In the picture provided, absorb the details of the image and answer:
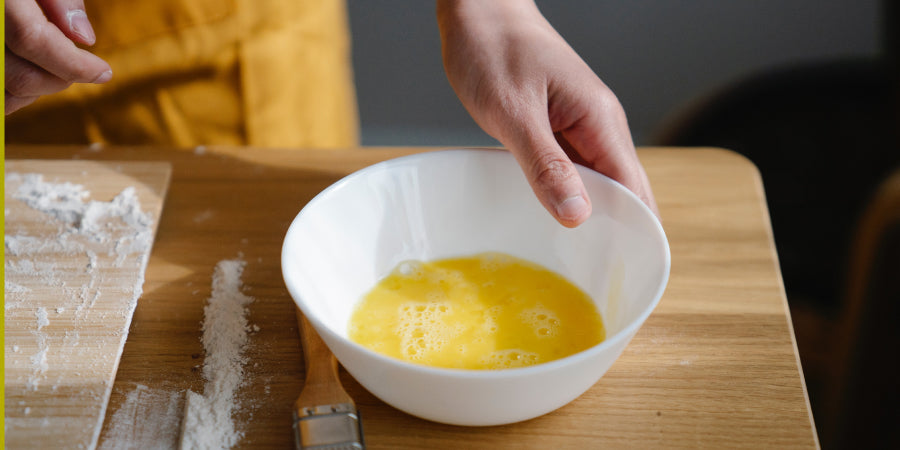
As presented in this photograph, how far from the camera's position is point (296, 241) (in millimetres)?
673

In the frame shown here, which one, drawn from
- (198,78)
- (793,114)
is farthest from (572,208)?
(793,114)

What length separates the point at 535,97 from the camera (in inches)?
30.5

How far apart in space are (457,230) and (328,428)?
286mm

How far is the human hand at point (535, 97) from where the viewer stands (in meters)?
0.74

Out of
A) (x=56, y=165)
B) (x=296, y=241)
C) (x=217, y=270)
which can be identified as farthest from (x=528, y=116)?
(x=56, y=165)

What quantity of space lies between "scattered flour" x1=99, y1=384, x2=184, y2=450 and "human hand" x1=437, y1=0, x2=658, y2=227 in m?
0.39

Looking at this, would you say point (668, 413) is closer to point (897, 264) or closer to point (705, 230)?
point (705, 230)

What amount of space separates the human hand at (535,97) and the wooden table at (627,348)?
136 millimetres

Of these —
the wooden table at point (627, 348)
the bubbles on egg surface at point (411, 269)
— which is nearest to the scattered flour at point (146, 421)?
the wooden table at point (627, 348)

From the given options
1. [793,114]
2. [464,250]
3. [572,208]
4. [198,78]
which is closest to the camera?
[572,208]

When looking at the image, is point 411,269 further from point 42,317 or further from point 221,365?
point 42,317

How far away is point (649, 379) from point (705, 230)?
27 cm

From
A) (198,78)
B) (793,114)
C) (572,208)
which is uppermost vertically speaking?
(572,208)

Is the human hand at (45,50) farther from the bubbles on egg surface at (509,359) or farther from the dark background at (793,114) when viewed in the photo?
the dark background at (793,114)
